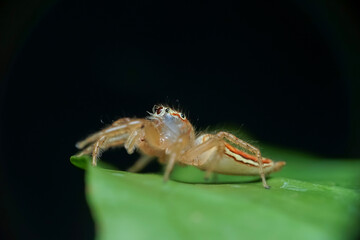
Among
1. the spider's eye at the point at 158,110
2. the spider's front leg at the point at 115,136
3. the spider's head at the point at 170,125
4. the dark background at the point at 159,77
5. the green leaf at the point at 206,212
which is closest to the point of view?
the green leaf at the point at 206,212

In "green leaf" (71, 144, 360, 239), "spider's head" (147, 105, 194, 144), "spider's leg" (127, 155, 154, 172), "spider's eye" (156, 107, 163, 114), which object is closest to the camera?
"green leaf" (71, 144, 360, 239)

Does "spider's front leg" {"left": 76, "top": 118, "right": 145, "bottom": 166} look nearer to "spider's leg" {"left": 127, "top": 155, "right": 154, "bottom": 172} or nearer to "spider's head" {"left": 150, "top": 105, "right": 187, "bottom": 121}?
"spider's head" {"left": 150, "top": 105, "right": 187, "bottom": 121}

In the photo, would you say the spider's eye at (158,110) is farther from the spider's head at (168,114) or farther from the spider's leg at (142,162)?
the spider's leg at (142,162)

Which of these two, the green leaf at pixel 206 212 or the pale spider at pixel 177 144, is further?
the pale spider at pixel 177 144

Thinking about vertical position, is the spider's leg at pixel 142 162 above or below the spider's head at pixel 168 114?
below

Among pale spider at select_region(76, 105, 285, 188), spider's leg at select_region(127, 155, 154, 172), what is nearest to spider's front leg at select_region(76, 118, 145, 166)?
pale spider at select_region(76, 105, 285, 188)

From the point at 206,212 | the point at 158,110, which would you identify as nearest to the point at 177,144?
→ the point at 158,110

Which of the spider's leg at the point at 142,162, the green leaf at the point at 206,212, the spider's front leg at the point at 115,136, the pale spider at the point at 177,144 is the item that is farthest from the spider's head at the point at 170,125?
the green leaf at the point at 206,212
